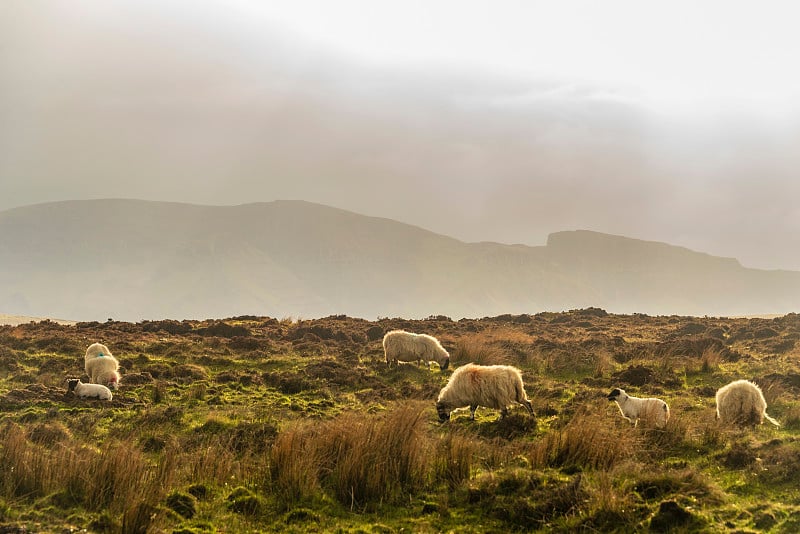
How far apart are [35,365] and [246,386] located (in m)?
8.47

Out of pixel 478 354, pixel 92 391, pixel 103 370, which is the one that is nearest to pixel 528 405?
pixel 478 354

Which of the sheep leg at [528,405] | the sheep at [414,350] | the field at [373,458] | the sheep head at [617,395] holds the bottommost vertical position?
the field at [373,458]

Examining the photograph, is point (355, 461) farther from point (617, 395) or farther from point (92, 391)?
point (92, 391)

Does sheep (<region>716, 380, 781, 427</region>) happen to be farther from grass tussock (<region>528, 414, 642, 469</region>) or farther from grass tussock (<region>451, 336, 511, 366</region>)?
grass tussock (<region>451, 336, 511, 366</region>)

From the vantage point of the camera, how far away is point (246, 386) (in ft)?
53.3

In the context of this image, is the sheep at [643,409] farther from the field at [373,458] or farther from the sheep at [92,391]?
the sheep at [92,391]

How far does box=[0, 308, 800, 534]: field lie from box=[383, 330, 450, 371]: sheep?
178 cm

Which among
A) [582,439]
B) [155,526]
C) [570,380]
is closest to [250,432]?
[155,526]

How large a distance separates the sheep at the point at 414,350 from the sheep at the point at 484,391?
24.2ft

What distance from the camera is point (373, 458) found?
7559 millimetres

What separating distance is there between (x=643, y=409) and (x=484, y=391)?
10.7ft

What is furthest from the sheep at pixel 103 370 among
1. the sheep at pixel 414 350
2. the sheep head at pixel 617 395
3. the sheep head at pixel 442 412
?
the sheep head at pixel 617 395

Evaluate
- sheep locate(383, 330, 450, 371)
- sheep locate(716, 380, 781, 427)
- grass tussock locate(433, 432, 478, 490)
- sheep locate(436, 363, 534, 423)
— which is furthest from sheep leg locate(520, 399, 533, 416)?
sheep locate(383, 330, 450, 371)

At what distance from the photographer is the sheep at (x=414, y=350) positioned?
19.4 meters
